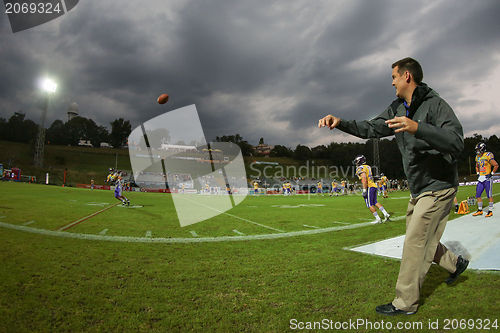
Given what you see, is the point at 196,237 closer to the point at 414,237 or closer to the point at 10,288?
the point at 10,288

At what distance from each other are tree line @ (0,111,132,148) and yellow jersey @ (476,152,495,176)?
97268mm

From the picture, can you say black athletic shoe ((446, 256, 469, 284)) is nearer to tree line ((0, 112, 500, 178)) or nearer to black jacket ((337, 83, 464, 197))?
black jacket ((337, 83, 464, 197))

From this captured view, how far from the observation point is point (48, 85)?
49562 mm

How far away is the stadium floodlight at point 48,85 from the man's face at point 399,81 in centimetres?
6178

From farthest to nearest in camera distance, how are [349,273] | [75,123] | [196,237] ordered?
[75,123] → [196,237] → [349,273]

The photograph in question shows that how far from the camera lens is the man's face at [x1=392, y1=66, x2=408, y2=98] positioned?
2.82 metres

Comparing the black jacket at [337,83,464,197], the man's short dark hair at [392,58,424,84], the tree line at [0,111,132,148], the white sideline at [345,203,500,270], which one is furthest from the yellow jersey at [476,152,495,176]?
the tree line at [0,111,132,148]

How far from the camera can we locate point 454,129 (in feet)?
7.72

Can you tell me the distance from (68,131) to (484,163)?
5100 inches

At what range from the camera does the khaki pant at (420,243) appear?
101 inches

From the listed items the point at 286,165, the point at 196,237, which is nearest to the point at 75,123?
the point at 286,165

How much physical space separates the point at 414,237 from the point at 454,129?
111 centimetres

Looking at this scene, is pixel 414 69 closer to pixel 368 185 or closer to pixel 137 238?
pixel 137 238

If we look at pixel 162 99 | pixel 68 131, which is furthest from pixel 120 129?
pixel 162 99
